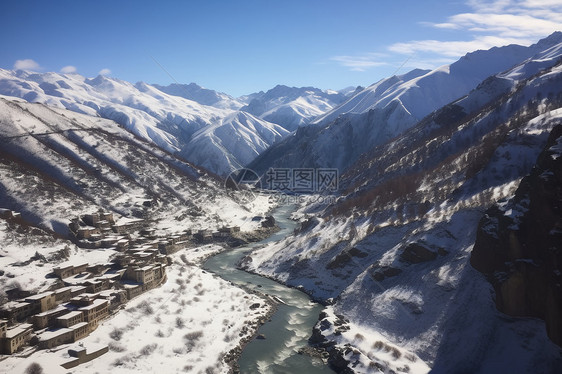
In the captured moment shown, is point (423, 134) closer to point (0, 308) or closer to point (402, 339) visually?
point (402, 339)

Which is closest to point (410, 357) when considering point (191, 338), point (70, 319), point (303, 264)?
point (191, 338)

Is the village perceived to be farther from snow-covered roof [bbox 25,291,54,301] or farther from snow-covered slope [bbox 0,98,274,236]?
snow-covered slope [bbox 0,98,274,236]

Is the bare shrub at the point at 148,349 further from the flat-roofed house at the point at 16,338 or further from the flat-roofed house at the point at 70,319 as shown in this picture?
the flat-roofed house at the point at 16,338

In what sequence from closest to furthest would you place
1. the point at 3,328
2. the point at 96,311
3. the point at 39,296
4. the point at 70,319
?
the point at 3,328, the point at 70,319, the point at 96,311, the point at 39,296

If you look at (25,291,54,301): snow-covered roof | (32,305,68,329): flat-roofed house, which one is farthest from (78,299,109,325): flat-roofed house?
(25,291,54,301): snow-covered roof

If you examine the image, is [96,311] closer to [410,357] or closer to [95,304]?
[95,304]
